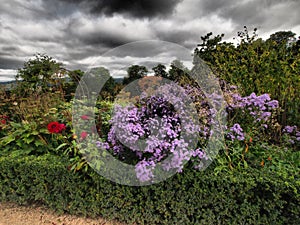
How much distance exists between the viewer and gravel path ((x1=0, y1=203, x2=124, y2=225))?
8.17ft

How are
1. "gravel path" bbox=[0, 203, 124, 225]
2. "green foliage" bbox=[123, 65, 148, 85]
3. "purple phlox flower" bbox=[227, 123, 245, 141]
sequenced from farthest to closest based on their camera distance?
"green foliage" bbox=[123, 65, 148, 85]
"gravel path" bbox=[0, 203, 124, 225]
"purple phlox flower" bbox=[227, 123, 245, 141]

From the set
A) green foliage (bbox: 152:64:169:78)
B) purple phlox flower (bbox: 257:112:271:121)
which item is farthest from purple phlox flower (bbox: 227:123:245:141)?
green foliage (bbox: 152:64:169:78)

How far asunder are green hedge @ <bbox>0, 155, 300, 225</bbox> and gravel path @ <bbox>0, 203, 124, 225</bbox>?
10 cm

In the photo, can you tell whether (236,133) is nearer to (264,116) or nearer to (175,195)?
(264,116)

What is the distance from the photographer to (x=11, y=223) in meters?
2.55

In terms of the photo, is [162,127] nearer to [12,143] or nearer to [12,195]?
[12,195]

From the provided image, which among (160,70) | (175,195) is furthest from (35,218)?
(160,70)

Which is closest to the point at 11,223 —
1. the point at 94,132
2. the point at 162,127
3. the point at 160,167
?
the point at 94,132

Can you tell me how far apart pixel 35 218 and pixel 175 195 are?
1.78 metres

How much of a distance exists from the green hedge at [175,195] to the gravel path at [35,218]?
0.32ft

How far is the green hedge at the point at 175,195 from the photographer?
A: 6.77 ft

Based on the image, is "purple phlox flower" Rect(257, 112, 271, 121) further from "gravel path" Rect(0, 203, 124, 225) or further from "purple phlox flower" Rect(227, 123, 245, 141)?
"gravel path" Rect(0, 203, 124, 225)

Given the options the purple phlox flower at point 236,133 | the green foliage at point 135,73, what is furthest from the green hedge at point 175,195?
the green foliage at point 135,73

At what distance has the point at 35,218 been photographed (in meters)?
2.59
